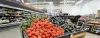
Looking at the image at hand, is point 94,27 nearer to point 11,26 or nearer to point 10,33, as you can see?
point 10,33

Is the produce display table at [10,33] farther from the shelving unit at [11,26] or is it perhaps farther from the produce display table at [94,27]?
the produce display table at [94,27]

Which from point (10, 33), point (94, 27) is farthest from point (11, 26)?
point (94, 27)

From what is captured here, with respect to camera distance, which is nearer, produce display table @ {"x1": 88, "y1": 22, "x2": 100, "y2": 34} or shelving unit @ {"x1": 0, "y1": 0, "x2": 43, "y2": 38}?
shelving unit @ {"x1": 0, "y1": 0, "x2": 43, "y2": 38}

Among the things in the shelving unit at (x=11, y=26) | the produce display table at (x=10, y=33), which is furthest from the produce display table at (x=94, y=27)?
the produce display table at (x=10, y=33)

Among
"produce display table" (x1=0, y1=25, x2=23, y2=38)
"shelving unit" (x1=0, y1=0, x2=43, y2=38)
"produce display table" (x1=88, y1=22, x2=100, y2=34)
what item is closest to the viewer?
"shelving unit" (x1=0, y1=0, x2=43, y2=38)

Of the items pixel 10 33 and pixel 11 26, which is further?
pixel 11 26

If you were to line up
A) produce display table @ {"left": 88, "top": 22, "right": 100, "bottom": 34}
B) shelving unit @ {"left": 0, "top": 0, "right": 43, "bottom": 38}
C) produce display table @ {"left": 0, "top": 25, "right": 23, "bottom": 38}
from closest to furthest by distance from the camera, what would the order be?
shelving unit @ {"left": 0, "top": 0, "right": 43, "bottom": 38}, produce display table @ {"left": 0, "top": 25, "right": 23, "bottom": 38}, produce display table @ {"left": 88, "top": 22, "right": 100, "bottom": 34}

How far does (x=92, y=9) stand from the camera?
12352 mm

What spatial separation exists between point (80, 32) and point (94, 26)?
14.5ft

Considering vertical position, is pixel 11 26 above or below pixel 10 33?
above

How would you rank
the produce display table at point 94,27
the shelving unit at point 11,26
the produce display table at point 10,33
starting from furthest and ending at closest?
the produce display table at point 94,27 → the produce display table at point 10,33 → the shelving unit at point 11,26

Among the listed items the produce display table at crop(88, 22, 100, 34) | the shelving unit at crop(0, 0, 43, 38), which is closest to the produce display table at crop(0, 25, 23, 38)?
the shelving unit at crop(0, 0, 43, 38)

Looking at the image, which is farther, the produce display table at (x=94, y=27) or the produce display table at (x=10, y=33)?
the produce display table at (x=94, y=27)

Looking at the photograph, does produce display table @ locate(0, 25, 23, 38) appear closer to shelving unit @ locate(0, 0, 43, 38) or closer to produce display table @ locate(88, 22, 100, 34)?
shelving unit @ locate(0, 0, 43, 38)
